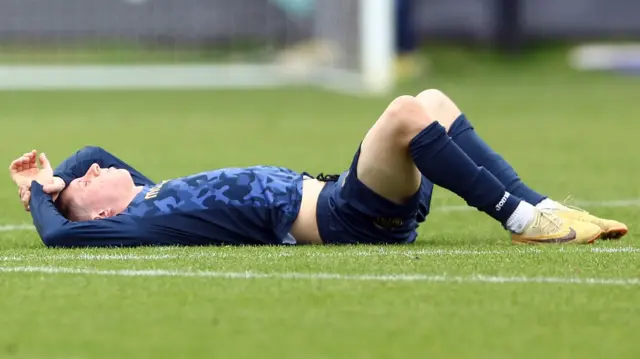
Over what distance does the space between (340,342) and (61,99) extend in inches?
669

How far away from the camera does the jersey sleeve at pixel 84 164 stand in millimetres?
5660

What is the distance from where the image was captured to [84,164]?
5.70 metres

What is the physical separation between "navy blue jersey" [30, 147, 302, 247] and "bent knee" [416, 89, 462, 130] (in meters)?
0.64

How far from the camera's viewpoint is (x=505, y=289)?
14.5 ft

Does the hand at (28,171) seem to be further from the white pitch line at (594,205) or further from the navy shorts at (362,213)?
the white pitch line at (594,205)

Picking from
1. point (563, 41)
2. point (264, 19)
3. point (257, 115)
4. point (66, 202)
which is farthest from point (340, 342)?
point (264, 19)

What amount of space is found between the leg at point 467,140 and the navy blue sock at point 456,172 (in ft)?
1.21

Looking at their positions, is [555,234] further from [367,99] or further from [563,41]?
[563,41]

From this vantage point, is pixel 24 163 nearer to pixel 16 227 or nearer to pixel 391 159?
pixel 16 227

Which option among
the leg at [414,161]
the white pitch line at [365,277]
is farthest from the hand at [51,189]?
the leg at [414,161]

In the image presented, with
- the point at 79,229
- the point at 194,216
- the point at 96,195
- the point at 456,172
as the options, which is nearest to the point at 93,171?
the point at 96,195

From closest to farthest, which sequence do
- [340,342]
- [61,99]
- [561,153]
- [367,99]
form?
[340,342]
[561,153]
[367,99]
[61,99]

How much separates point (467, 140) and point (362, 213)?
0.67 meters

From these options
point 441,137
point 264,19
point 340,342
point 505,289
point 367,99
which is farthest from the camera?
point 264,19
